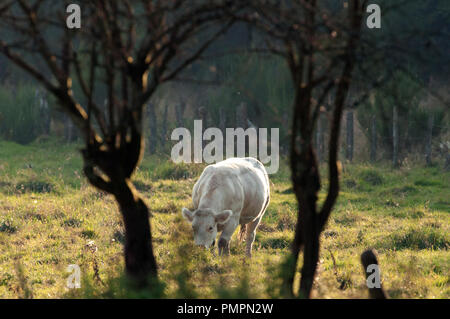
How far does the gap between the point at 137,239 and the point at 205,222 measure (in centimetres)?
204

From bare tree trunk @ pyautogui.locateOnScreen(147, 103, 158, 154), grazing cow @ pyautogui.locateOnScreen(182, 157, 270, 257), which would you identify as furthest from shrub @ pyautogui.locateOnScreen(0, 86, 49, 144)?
grazing cow @ pyautogui.locateOnScreen(182, 157, 270, 257)

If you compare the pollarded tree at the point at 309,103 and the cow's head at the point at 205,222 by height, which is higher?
the pollarded tree at the point at 309,103

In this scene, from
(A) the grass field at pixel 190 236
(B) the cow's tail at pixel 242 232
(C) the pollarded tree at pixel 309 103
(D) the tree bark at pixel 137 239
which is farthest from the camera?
(B) the cow's tail at pixel 242 232

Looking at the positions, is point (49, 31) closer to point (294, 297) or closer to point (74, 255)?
point (74, 255)

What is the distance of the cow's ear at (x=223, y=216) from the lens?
754 cm

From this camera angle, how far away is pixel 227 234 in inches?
314

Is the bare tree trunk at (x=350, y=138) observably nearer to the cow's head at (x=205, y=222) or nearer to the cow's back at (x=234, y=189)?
the cow's back at (x=234, y=189)

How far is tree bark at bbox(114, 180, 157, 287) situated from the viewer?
5.45 m

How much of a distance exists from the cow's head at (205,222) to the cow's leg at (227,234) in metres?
0.37

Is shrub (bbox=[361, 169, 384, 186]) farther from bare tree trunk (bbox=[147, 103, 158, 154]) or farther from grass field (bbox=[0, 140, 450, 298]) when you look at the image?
bare tree trunk (bbox=[147, 103, 158, 154])

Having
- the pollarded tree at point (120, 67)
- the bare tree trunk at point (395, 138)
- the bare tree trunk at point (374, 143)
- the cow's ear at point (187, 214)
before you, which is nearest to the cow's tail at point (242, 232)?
the cow's ear at point (187, 214)

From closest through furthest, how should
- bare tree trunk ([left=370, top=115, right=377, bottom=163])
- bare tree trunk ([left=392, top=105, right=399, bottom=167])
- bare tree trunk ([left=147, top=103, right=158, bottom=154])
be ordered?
bare tree trunk ([left=392, top=105, right=399, bottom=167]) → bare tree trunk ([left=370, top=115, right=377, bottom=163]) → bare tree trunk ([left=147, top=103, right=158, bottom=154])

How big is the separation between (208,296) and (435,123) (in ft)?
43.2

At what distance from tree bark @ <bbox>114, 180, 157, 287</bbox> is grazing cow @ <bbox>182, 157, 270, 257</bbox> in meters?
1.91
